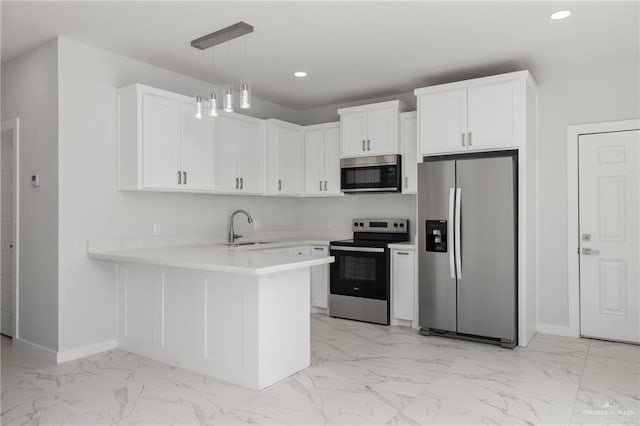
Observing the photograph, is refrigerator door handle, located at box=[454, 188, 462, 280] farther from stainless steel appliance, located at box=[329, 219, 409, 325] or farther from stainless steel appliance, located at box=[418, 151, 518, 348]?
stainless steel appliance, located at box=[329, 219, 409, 325]

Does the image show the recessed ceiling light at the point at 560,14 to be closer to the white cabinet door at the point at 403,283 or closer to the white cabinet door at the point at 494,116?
the white cabinet door at the point at 494,116

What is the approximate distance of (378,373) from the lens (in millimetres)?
3336

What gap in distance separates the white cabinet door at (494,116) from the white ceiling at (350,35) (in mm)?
286

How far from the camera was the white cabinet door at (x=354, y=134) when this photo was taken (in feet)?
16.6

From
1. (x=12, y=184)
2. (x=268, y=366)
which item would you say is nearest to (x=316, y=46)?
(x=268, y=366)

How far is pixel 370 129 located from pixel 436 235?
4.86 feet

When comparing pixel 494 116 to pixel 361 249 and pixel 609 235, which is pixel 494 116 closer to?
pixel 609 235

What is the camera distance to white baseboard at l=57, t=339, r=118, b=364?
11.8 feet

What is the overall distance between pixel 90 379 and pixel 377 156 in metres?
3.41

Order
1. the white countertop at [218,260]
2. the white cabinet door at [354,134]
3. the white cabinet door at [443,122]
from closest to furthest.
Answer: the white countertop at [218,260] < the white cabinet door at [443,122] < the white cabinet door at [354,134]

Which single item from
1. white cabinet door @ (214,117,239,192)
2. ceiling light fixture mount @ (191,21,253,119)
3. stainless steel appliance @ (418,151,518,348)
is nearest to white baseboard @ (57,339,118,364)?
white cabinet door @ (214,117,239,192)

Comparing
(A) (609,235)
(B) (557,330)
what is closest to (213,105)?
(A) (609,235)

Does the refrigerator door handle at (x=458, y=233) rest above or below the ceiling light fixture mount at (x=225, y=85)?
below

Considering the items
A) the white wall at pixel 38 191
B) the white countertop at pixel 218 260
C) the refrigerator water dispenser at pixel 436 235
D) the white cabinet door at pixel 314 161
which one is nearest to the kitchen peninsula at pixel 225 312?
the white countertop at pixel 218 260
